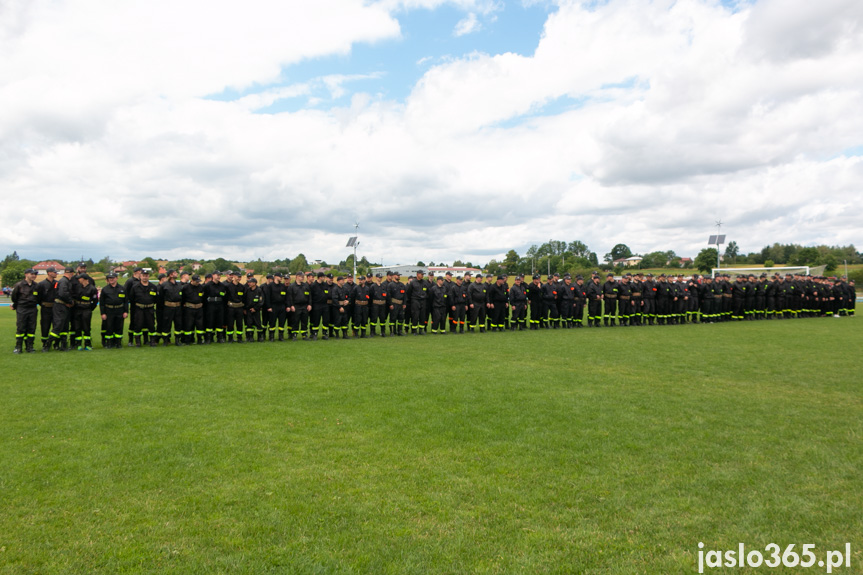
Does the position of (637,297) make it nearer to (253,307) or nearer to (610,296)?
(610,296)

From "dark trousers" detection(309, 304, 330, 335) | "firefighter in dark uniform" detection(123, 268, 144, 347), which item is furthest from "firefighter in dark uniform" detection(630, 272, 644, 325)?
"firefighter in dark uniform" detection(123, 268, 144, 347)

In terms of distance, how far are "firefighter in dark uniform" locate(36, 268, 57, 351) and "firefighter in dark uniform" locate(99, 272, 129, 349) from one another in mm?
1063

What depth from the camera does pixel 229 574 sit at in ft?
10.4

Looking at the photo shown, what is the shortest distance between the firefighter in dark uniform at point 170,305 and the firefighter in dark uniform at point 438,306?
284 inches

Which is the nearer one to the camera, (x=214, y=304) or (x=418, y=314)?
(x=214, y=304)

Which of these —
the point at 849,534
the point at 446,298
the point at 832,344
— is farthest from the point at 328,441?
the point at 832,344

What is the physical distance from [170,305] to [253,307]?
2.04m

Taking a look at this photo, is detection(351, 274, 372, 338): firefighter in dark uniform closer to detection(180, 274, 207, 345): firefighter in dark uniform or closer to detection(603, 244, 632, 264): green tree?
detection(180, 274, 207, 345): firefighter in dark uniform

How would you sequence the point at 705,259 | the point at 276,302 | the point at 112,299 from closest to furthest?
the point at 112,299
the point at 276,302
the point at 705,259

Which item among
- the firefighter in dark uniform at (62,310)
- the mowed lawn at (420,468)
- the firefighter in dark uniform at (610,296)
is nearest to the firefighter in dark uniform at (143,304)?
the firefighter in dark uniform at (62,310)

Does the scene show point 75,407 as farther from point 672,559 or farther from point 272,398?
point 672,559

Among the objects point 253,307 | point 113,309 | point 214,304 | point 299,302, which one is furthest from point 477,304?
point 113,309

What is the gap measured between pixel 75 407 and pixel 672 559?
7084 mm

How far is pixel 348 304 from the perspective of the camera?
15.5 m
